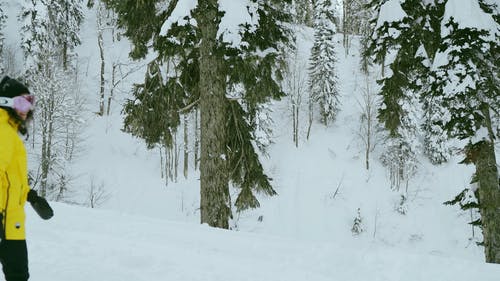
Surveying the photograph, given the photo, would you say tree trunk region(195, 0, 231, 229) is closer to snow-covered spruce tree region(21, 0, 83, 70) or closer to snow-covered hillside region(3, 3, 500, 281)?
snow-covered hillside region(3, 3, 500, 281)

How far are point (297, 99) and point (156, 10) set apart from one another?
31979mm

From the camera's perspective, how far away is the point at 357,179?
111ft

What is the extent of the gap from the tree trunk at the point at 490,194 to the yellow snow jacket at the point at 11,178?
7790 mm

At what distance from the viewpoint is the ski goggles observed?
9.66 ft

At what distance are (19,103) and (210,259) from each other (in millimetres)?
2588

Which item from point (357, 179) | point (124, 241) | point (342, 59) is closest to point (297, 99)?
point (357, 179)

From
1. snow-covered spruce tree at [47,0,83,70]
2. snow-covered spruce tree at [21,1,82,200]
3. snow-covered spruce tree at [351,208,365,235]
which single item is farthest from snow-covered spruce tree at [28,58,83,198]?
snow-covered spruce tree at [351,208,365,235]

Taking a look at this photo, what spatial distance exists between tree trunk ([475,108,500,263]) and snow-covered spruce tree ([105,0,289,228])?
13.8 ft

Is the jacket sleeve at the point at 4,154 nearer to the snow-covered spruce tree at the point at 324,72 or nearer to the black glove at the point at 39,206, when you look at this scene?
the black glove at the point at 39,206

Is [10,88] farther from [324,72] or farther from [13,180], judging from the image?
[324,72]

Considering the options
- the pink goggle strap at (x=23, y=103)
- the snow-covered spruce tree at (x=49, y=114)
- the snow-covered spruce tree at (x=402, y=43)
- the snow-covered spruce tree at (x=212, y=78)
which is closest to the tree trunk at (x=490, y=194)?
the snow-covered spruce tree at (x=402, y=43)

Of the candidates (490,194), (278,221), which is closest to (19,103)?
(490,194)

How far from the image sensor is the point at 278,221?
95.0 feet

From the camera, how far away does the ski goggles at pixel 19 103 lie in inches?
116
